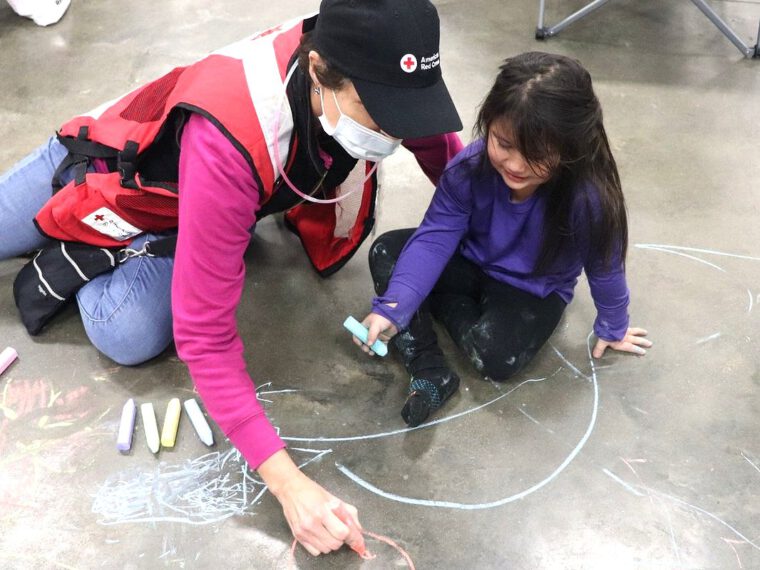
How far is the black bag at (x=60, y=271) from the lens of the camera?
1.76 metres

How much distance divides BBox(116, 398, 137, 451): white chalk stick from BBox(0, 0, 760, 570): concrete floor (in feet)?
0.08

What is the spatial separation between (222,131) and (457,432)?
821 mm

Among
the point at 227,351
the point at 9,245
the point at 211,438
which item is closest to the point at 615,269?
the point at 227,351

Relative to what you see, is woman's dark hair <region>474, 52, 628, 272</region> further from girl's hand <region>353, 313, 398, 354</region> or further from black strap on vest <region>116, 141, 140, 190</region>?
black strap on vest <region>116, 141, 140, 190</region>

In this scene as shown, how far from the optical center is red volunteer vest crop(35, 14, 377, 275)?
136 centimetres

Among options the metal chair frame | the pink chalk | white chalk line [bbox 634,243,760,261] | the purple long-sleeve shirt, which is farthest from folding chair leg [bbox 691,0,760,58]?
the pink chalk

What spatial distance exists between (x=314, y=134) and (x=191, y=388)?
2.24 feet

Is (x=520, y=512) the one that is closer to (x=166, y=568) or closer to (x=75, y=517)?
(x=166, y=568)

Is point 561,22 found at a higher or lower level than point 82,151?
lower

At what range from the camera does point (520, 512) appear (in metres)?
1.52

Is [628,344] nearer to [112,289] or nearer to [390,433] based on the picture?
[390,433]

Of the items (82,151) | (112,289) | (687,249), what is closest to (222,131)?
(82,151)

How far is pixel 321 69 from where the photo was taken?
128 cm

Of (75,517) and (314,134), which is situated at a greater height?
(314,134)
